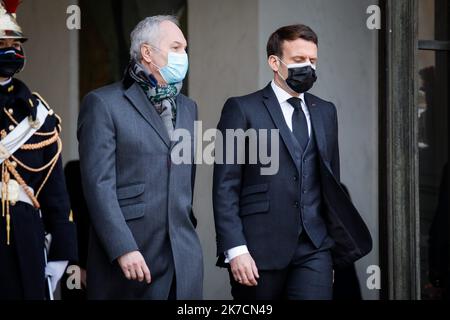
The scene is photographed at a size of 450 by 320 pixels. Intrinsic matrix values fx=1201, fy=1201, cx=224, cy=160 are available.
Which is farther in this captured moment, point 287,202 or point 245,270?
point 287,202

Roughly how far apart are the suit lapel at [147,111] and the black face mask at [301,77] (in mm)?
715

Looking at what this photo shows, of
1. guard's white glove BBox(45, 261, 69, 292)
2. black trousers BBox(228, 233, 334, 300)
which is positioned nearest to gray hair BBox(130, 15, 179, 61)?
guard's white glove BBox(45, 261, 69, 292)

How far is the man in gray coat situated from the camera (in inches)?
207

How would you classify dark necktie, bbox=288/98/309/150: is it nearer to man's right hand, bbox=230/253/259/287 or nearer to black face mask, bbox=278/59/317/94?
black face mask, bbox=278/59/317/94

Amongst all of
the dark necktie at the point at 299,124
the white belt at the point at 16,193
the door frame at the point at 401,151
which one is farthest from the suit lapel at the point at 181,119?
the door frame at the point at 401,151

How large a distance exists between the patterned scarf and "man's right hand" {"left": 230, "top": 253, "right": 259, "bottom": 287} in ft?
2.22

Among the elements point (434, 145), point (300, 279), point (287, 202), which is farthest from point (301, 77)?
point (434, 145)

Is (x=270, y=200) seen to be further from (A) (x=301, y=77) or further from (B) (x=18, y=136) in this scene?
(B) (x=18, y=136)

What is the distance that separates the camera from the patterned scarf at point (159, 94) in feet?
18.1

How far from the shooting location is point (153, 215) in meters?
5.39

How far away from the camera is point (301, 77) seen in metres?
5.77

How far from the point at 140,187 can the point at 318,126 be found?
98 cm

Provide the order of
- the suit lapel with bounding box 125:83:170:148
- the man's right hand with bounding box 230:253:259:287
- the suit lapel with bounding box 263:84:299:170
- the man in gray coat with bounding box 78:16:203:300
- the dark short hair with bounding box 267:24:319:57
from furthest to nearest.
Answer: the dark short hair with bounding box 267:24:319:57 → the suit lapel with bounding box 263:84:299:170 → the man's right hand with bounding box 230:253:259:287 → the suit lapel with bounding box 125:83:170:148 → the man in gray coat with bounding box 78:16:203:300

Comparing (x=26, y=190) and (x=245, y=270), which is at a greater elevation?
(x=26, y=190)
